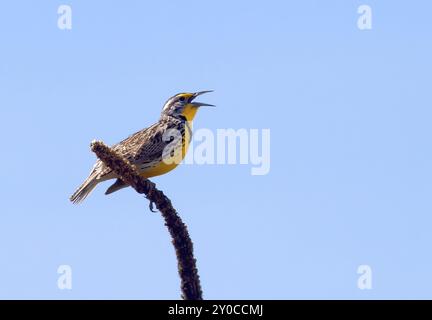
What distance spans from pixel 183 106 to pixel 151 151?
1.44m

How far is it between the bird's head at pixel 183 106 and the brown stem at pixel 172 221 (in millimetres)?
4515

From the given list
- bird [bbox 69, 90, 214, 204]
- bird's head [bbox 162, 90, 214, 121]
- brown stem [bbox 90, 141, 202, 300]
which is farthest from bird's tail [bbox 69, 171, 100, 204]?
brown stem [bbox 90, 141, 202, 300]

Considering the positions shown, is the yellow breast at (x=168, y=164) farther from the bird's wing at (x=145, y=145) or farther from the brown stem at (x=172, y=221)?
the brown stem at (x=172, y=221)

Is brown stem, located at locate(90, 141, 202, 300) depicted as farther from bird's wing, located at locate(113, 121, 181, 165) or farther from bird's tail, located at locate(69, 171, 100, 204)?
bird's wing, located at locate(113, 121, 181, 165)

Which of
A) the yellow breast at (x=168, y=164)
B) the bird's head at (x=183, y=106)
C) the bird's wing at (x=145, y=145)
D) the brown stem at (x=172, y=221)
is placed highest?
the bird's head at (x=183, y=106)

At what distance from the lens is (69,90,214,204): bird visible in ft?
24.5

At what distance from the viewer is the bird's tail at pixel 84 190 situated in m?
Answer: 7.43

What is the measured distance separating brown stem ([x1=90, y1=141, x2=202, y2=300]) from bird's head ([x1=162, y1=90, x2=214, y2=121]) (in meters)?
4.52

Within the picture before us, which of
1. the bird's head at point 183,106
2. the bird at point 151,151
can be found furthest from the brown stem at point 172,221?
the bird's head at point 183,106

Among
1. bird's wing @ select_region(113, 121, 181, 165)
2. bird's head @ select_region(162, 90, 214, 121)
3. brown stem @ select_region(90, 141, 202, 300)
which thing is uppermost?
bird's head @ select_region(162, 90, 214, 121)

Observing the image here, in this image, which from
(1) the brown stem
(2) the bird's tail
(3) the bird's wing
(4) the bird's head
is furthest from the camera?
(4) the bird's head
